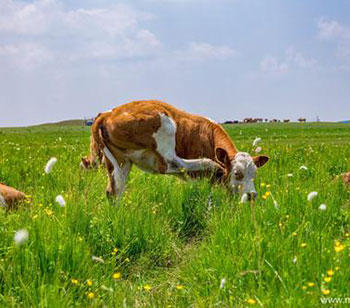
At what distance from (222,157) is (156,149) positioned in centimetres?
110

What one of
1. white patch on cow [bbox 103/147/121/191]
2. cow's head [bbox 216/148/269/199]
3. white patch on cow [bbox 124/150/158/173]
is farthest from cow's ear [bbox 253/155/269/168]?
white patch on cow [bbox 103/147/121/191]

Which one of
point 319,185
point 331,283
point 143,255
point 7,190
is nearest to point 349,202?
point 319,185

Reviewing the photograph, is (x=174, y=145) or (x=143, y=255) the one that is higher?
(x=174, y=145)

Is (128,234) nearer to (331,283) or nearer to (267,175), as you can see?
(331,283)

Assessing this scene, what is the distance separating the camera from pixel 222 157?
842 centimetres

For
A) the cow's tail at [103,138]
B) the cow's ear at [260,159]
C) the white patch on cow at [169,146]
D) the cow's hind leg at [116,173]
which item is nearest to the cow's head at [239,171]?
the cow's ear at [260,159]

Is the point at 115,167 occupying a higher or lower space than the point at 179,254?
higher

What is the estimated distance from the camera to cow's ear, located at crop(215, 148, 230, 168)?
8.30 m

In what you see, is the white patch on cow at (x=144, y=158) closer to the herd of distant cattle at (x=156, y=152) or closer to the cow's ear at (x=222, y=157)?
the herd of distant cattle at (x=156, y=152)

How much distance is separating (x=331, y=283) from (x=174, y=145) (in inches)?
185

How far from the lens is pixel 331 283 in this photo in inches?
153

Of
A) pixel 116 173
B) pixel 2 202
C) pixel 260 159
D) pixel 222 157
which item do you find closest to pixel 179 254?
pixel 116 173

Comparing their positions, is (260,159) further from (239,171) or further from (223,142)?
(223,142)

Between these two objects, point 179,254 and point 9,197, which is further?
point 9,197
